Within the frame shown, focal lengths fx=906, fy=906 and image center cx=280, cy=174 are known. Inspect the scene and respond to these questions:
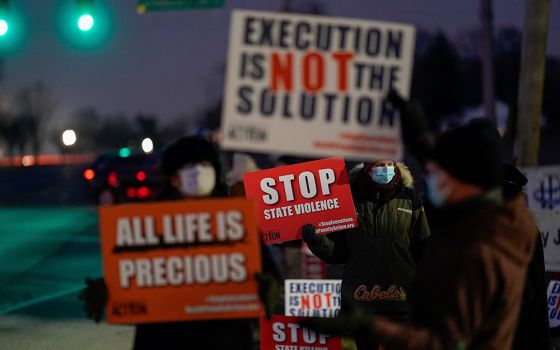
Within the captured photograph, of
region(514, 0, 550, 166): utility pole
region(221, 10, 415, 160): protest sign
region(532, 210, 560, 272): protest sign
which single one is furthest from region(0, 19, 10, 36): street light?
region(221, 10, 415, 160): protest sign

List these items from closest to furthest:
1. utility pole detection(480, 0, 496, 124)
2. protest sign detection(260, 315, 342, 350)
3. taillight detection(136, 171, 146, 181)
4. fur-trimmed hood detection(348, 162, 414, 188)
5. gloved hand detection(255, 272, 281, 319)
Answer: gloved hand detection(255, 272, 281, 319), fur-trimmed hood detection(348, 162, 414, 188), protest sign detection(260, 315, 342, 350), utility pole detection(480, 0, 496, 124), taillight detection(136, 171, 146, 181)

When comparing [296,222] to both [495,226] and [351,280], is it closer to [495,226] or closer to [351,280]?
[351,280]

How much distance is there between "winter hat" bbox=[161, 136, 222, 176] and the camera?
4035 millimetres

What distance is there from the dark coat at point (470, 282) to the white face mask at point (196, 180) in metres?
1.28

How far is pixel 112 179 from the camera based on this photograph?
25078 millimetres

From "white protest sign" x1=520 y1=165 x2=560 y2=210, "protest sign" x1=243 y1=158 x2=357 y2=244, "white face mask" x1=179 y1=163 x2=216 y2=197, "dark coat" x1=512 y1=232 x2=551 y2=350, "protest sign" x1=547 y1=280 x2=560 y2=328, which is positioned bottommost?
"protest sign" x1=547 y1=280 x2=560 y2=328

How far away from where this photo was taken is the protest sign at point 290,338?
5918 millimetres

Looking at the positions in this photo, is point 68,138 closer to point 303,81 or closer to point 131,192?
point 131,192

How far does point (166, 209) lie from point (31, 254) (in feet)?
40.2

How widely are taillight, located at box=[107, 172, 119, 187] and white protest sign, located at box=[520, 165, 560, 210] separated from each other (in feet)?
54.2

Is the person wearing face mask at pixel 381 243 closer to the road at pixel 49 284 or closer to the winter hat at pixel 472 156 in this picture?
the winter hat at pixel 472 156

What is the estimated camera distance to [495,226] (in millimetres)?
2959

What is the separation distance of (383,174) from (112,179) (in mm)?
20189

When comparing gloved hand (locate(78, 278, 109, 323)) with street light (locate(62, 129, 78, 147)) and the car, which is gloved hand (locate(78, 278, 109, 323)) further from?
street light (locate(62, 129, 78, 147))
